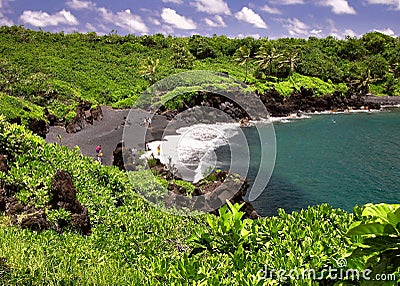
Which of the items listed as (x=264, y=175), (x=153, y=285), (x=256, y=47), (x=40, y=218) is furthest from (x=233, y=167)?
(x=256, y=47)

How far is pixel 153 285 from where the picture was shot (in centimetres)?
297

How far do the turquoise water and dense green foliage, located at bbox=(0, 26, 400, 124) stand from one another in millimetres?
10933

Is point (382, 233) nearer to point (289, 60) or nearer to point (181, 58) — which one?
point (181, 58)

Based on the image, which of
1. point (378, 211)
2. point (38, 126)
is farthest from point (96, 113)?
point (378, 211)

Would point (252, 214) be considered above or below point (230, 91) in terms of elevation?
below

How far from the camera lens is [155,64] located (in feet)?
160

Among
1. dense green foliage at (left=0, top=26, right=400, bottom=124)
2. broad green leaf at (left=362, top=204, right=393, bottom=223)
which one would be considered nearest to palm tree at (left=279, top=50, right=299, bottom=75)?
Result: dense green foliage at (left=0, top=26, right=400, bottom=124)

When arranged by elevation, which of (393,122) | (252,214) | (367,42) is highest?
(367,42)

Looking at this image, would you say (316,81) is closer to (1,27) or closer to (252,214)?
(252,214)

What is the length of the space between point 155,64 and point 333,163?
95.2 ft

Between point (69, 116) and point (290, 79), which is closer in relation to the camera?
point (69, 116)

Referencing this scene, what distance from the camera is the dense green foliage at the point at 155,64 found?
38.7 metres

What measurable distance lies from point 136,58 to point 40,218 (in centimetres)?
5248

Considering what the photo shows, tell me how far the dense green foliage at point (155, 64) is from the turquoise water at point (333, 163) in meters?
10.9
